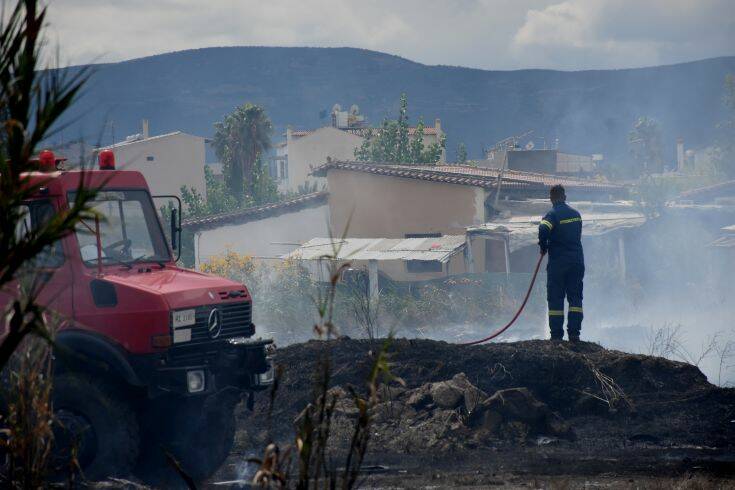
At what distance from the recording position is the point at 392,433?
36.1 feet

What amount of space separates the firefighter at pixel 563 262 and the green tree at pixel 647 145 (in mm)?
77338

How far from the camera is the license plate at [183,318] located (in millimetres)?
8789

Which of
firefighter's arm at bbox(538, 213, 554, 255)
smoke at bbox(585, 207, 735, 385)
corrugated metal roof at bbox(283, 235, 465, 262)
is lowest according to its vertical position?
smoke at bbox(585, 207, 735, 385)

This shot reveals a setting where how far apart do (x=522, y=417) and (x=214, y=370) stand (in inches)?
142

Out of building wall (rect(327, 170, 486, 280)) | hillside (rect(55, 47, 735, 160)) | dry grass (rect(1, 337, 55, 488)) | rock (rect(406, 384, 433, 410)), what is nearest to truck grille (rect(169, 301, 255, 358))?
rock (rect(406, 384, 433, 410))

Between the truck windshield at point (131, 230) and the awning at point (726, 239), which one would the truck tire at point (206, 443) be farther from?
the awning at point (726, 239)

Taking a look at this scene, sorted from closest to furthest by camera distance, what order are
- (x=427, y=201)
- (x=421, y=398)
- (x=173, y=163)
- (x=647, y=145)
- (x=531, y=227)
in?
(x=421, y=398), (x=531, y=227), (x=427, y=201), (x=173, y=163), (x=647, y=145)

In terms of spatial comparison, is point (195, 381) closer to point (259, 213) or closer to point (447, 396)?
point (447, 396)

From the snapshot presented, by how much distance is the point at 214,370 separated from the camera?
9.12m

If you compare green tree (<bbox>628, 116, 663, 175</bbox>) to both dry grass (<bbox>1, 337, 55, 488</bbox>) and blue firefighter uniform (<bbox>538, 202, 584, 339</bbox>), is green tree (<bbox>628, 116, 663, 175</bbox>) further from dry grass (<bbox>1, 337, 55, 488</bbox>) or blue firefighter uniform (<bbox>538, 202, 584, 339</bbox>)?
dry grass (<bbox>1, 337, 55, 488</bbox>)

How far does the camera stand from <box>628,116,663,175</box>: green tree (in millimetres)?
89562

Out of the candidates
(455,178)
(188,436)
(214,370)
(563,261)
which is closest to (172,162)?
(455,178)

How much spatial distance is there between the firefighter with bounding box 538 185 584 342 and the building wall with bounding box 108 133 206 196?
48919 mm

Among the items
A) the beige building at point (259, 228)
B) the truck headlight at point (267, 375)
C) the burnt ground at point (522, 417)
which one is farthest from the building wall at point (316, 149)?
the truck headlight at point (267, 375)
